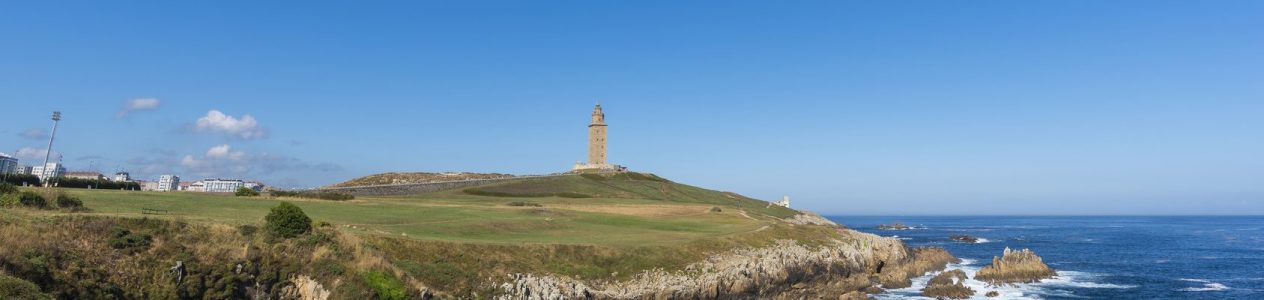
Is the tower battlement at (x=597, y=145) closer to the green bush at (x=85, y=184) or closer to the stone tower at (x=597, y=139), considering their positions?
the stone tower at (x=597, y=139)

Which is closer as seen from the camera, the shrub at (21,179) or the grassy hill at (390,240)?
the grassy hill at (390,240)

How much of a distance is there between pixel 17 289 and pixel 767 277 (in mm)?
36462

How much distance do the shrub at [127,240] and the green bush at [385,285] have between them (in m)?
7.86

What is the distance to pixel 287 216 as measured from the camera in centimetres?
3017

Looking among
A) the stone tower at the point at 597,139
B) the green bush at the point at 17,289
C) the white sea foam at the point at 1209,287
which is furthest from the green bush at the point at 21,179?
the stone tower at the point at 597,139

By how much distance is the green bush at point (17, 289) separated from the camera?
707 inches

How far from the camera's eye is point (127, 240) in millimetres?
24922

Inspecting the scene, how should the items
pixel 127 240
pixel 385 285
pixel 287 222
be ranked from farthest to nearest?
pixel 287 222, pixel 385 285, pixel 127 240

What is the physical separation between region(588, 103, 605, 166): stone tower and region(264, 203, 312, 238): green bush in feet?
370

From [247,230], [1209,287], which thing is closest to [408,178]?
[247,230]

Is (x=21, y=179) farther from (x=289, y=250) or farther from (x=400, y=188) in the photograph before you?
(x=289, y=250)

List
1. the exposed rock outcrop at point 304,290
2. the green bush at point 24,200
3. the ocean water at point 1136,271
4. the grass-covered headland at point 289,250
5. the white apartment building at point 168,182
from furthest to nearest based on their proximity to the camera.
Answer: the white apartment building at point 168,182, the ocean water at point 1136,271, the green bush at point 24,200, the exposed rock outcrop at point 304,290, the grass-covered headland at point 289,250

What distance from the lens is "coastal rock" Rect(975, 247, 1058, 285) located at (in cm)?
5825

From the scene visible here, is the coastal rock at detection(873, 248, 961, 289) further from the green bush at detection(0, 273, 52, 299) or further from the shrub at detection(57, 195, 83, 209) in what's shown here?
the shrub at detection(57, 195, 83, 209)
